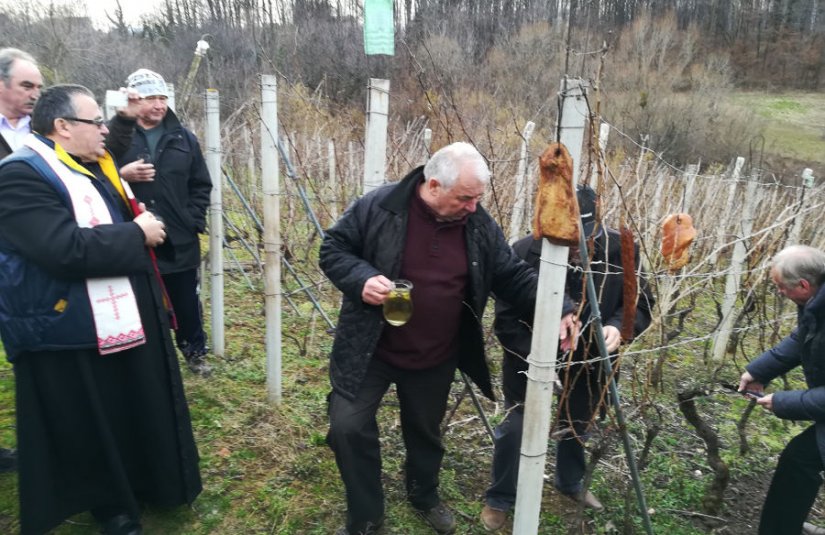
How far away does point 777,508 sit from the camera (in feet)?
8.23

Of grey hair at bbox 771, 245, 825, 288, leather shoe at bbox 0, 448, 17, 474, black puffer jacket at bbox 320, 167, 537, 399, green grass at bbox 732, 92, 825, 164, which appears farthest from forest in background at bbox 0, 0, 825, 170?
grey hair at bbox 771, 245, 825, 288

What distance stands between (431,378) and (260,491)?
1.12 m

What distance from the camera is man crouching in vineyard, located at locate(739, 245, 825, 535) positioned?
2256 mm

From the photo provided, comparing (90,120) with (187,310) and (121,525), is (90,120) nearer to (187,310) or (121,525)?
(121,525)

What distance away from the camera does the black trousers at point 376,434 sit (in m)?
2.26

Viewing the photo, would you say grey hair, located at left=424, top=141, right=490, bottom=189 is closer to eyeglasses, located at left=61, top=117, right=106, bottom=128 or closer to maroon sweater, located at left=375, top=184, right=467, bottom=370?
maroon sweater, located at left=375, top=184, right=467, bottom=370

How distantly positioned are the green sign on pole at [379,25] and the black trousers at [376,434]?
1486 millimetres

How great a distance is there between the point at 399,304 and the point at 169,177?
201 centimetres

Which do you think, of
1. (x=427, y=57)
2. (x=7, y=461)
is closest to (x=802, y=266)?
(x=7, y=461)

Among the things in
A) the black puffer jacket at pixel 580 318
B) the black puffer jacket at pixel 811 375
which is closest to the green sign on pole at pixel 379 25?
the black puffer jacket at pixel 580 318

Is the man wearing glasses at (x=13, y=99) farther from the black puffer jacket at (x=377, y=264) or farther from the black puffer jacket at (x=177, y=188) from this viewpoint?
the black puffer jacket at (x=377, y=264)

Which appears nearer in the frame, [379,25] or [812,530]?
[379,25]

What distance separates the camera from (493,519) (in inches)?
104

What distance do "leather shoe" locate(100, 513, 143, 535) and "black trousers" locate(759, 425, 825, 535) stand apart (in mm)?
2798
